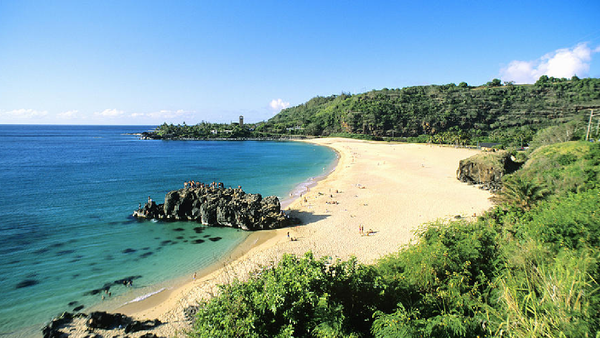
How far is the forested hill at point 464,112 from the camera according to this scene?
104250mm

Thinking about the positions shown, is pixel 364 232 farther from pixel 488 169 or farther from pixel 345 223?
pixel 488 169

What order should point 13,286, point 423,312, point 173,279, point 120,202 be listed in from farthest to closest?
point 120,202 → point 173,279 → point 13,286 → point 423,312

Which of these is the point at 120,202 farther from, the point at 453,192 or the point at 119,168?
the point at 453,192

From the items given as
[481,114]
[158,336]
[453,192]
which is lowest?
[158,336]

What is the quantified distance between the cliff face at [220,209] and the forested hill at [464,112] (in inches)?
3120

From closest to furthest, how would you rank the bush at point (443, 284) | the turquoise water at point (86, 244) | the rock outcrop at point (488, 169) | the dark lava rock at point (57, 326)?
the bush at point (443, 284) → the dark lava rock at point (57, 326) → the turquoise water at point (86, 244) → the rock outcrop at point (488, 169)

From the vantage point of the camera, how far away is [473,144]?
8506 cm

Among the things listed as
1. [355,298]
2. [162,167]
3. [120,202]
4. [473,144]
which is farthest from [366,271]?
[473,144]

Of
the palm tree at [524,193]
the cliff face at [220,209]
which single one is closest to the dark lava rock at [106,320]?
the cliff face at [220,209]

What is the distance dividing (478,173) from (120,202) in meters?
45.3

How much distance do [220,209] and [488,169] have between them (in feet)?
109

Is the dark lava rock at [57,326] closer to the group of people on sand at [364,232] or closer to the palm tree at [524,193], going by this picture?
the group of people on sand at [364,232]

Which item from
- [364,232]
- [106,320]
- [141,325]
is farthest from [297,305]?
[364,232]

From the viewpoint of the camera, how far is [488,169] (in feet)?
118
